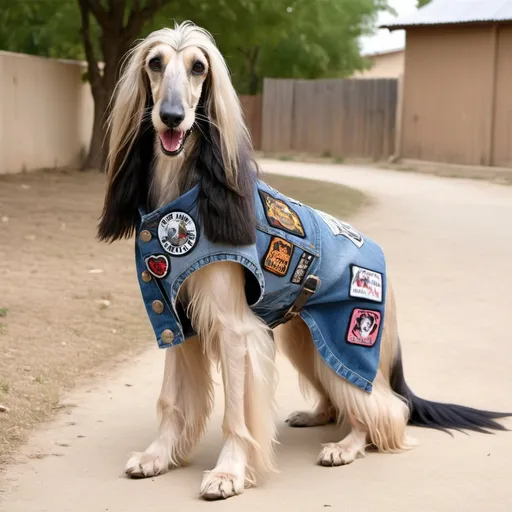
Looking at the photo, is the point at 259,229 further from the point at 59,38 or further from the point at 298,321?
the point at 59,38

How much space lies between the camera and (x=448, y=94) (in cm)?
2464

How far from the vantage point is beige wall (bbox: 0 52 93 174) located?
18922mm

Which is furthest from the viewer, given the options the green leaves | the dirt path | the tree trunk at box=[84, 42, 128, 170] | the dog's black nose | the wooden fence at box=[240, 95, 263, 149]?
the wooden fence at box=[240, 95, 263, 149]

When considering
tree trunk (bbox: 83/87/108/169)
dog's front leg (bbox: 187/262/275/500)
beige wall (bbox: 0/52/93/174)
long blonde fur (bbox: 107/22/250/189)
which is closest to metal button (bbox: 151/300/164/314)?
dog's front leg (bbox: 187/262/275/500)

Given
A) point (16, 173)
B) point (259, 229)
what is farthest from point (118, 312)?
point (16, 173)

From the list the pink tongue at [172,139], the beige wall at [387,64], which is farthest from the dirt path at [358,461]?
the beige wall at [387,64]

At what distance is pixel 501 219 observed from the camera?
14.2m

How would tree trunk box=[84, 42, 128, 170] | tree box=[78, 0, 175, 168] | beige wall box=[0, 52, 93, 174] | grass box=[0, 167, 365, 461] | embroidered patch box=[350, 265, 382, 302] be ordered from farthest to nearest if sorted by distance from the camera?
tree trunk box=[84, 42, 128, 170] < tree box=[78, 0, 175, 168] < beige wall box=[0, 52, 93, 174] < grass box=[0, 167, 365, 461] < embroidered patch box=[350, 265, 382, 302]

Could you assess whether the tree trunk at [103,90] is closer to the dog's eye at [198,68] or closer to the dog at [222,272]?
the dog at [222,272]

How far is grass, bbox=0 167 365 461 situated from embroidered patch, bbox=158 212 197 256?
4.37 feet

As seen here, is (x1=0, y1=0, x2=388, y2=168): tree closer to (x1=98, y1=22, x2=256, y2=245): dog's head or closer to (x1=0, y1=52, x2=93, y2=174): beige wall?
(x1=0, y1=52, x2=93, y2=174): beige wall

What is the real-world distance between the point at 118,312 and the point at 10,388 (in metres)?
2.31

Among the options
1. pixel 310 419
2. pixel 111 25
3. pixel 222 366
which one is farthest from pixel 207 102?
pixel 111 25

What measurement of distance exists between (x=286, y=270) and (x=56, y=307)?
402 centimetres
